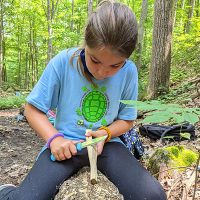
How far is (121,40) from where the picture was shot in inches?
69.9

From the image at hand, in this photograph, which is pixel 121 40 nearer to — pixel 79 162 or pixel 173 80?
pixel 79 162

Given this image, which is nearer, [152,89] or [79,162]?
[79,162]

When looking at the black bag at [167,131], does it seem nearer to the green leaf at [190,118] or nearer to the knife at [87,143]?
the knife at [87,143]

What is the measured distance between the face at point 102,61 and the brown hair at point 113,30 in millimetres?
31

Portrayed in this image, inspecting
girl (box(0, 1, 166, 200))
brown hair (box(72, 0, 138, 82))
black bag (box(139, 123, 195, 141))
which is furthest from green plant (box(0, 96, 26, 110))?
brown hair (box(72, 0, 138, 82))

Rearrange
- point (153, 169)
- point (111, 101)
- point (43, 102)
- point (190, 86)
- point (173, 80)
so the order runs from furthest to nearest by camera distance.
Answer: point (173, 80)
point (190, 86)
point (153, 169)
point (111, 101)
point (43, 102)

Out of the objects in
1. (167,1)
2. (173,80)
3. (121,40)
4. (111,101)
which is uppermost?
(167,1)

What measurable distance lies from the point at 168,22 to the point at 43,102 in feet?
19.6

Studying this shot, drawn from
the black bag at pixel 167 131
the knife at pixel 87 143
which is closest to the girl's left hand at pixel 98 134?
the knife at pixel 87 143

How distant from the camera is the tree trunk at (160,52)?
24.2 ft

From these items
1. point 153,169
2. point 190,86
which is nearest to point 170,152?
point 153,169

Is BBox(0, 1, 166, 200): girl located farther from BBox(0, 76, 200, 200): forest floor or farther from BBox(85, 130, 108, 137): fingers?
BBox(0, 76, 200, 200): forest floor

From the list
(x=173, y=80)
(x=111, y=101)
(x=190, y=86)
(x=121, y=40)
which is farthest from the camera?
(x=173, y=80)

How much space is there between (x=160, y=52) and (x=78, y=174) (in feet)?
19.6
